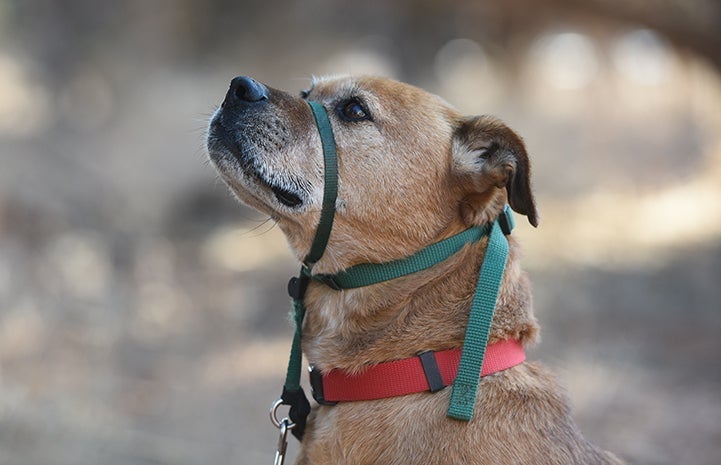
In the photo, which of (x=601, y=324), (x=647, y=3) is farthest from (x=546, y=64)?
(x=601, y=324)

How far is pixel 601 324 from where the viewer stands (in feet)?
27.9

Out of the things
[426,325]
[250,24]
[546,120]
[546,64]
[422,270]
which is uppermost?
[546,64]

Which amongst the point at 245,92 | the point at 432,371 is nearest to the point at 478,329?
A: the point at 432,371

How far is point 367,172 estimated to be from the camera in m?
2.75

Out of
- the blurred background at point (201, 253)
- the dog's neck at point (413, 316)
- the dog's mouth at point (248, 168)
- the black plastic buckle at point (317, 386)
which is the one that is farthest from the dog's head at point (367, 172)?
the blurred background at point (201, 253)

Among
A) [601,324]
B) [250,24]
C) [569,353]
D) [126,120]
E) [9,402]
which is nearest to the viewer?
[9,402]

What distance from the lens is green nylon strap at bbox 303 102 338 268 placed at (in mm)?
2660

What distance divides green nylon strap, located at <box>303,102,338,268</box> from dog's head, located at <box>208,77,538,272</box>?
23mm

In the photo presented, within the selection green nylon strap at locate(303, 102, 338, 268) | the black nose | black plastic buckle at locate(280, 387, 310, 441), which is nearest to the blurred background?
black plastic buckle at locate(280, 387, 310, 441)

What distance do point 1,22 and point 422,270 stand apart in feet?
26.8

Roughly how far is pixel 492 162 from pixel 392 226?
43 cm

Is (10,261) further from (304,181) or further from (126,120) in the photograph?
(304,181)

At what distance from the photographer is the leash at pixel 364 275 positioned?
7.95ft

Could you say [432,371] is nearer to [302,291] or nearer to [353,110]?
[302,291]
